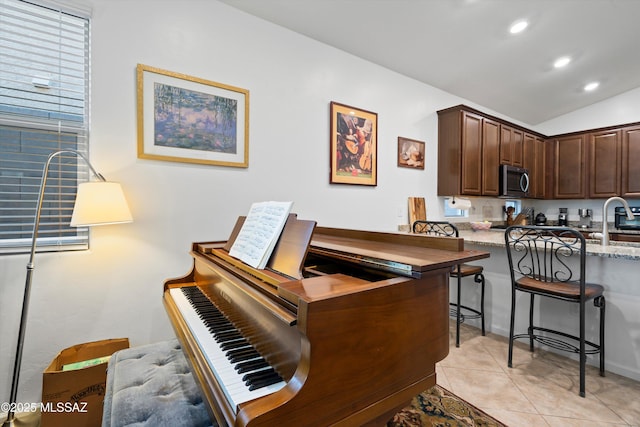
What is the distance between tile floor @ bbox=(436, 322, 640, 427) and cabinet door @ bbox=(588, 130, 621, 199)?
3.55 m

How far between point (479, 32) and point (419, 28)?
2.07ft

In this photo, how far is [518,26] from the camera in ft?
9.02

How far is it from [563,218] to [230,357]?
6.09 m

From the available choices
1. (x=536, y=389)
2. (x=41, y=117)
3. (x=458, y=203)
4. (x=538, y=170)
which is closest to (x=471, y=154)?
(x=458, y=203)

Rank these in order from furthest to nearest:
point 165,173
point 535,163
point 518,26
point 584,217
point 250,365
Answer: point 584,217 < point 535,163 < point 518,26 < point 165,173 < point 250,365

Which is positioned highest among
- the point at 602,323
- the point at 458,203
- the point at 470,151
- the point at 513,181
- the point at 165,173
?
the point at 470,151

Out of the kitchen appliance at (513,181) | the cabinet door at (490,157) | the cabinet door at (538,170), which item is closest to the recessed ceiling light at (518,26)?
the cabinet door at (490,157)

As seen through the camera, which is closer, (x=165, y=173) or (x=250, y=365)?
(x=250, y=365)

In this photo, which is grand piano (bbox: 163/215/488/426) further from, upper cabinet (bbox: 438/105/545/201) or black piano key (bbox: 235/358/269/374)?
upper cabinet (bbox: 438/105/545/201)

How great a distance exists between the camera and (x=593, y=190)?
14.6 feet

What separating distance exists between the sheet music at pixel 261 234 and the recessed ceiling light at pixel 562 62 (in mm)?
4072

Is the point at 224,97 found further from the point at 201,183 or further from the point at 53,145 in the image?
the point at 53,145

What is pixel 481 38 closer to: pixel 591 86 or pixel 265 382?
pixel 591 86

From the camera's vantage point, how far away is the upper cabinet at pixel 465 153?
3553 mm
